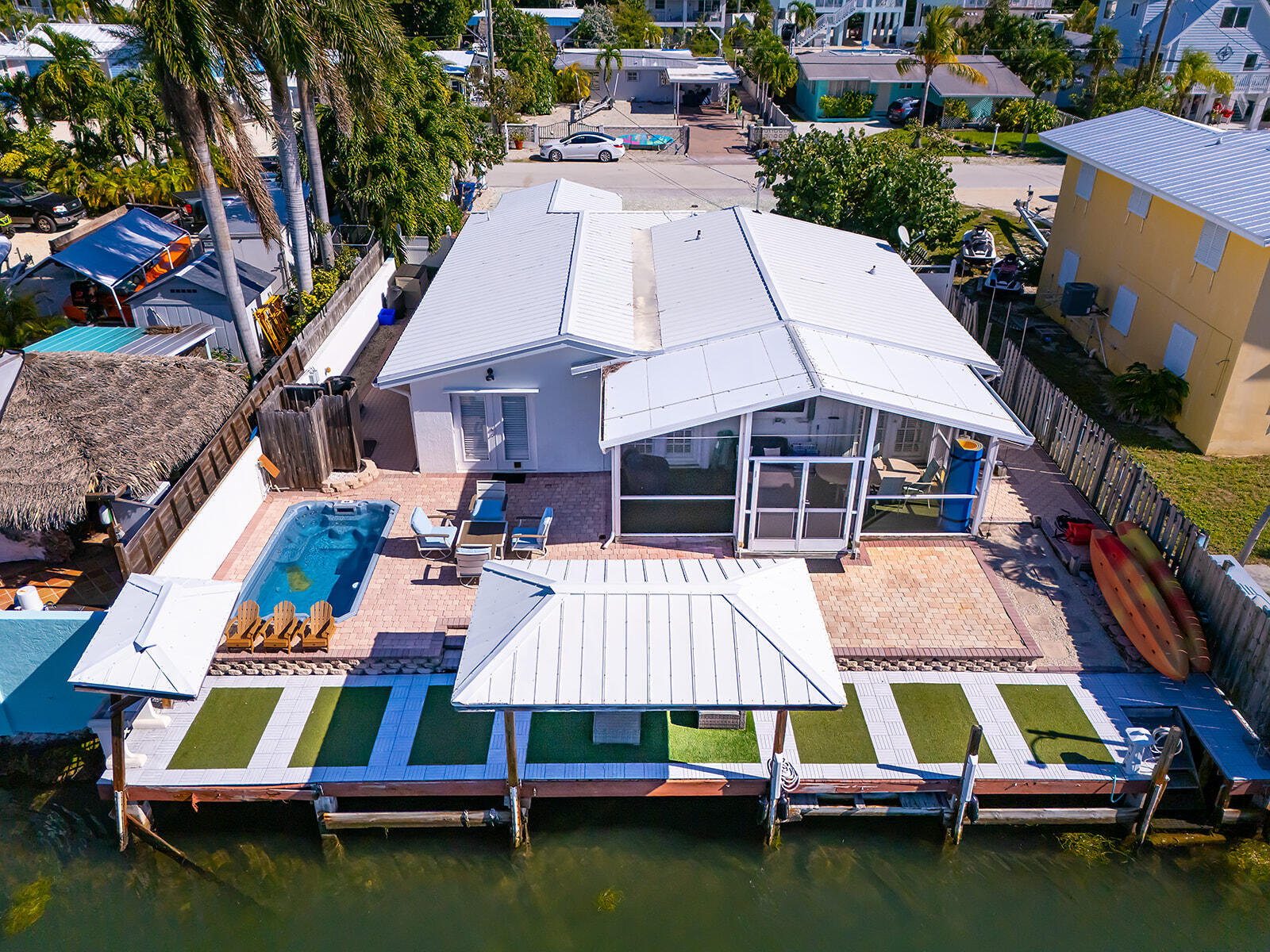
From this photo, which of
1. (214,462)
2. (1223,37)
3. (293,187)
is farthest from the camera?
(1223,37)

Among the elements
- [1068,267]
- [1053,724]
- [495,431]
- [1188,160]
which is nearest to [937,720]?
[1053,724]

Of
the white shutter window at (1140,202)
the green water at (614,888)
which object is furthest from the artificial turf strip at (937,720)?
the white shutter window at (1140,202)

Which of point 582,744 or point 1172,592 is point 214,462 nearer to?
point 582,744

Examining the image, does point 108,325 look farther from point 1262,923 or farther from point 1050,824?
point 1262,923

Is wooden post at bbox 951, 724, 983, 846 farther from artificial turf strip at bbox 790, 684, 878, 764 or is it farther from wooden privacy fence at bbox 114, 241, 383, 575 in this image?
wooden privacy fence at bbox 114, 241, 383, 575

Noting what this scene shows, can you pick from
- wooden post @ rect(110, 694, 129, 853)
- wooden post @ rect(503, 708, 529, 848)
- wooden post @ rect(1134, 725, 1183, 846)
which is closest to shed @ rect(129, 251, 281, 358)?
wooden post @ rect(110, 694, 129, 853)

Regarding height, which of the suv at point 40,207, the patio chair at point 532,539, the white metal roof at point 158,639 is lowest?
the patio chair at point 532,539

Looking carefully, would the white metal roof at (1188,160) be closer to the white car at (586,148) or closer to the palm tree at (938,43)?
the palm tree at (938,43)
